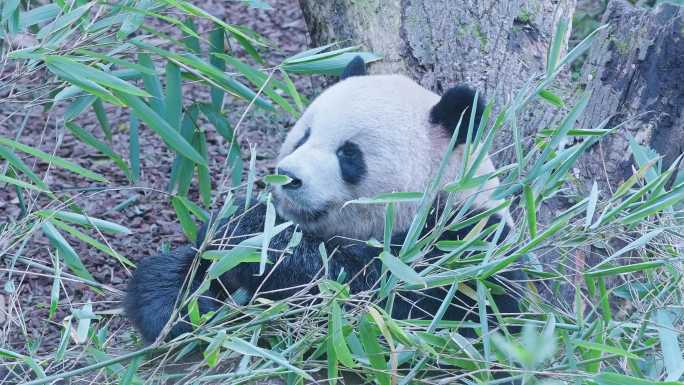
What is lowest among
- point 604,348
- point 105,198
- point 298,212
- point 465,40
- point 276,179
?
point 105,198

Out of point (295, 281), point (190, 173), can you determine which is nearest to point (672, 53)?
point (295, 281)

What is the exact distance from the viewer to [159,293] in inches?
110

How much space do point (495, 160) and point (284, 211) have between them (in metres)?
0.96

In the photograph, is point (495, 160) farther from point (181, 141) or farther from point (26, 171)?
point (26, 171)

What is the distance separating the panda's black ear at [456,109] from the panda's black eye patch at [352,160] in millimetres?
277

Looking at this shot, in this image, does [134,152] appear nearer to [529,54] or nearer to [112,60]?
[112,60]

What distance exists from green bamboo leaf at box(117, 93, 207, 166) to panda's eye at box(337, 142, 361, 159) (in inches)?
22.2

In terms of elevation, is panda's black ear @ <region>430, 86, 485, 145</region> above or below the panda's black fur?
above

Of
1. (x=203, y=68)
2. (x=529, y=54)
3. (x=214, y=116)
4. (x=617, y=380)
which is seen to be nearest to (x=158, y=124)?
(x=203, y=68)

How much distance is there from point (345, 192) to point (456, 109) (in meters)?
0.44

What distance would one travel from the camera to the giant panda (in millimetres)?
2717

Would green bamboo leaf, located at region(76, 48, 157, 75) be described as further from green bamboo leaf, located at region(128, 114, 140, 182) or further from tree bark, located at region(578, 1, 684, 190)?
tree bark, located at region(578, 1, 684, 190)

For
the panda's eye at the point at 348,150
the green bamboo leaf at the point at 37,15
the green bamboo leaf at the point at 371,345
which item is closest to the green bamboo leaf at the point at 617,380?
the green bamboo leaf at the point at 371,345

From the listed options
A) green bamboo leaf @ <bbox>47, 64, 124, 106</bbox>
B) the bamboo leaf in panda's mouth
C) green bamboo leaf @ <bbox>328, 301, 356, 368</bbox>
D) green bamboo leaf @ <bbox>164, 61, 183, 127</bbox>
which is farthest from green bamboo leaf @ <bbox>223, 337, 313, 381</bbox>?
green bamboo leaf @ <bbox>164, 61, 183, 127</bbox>
